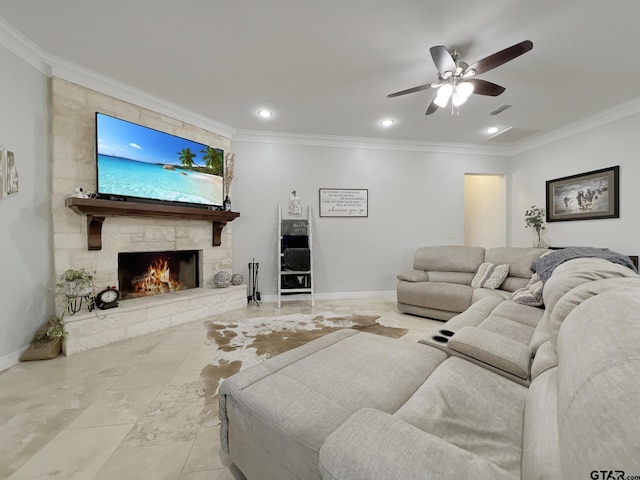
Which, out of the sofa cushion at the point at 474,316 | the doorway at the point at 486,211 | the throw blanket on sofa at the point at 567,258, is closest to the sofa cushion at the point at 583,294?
the sofa cushion at the point at 474,316

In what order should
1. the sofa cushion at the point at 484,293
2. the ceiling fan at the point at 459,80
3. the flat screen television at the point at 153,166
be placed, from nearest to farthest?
the ceiling fan at the point at 459,80
the flat screen television at the point at 153,166
the sofa cushion at the point at 484,293

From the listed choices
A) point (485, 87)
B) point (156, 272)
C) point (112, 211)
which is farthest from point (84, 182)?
point (485, 87)

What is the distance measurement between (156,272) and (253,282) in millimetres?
1304

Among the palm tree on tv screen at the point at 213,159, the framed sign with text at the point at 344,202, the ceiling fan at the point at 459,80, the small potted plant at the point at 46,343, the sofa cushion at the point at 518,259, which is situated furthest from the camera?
the framed sign with text at the point at 344,202

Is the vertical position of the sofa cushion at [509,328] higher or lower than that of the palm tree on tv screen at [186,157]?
lower

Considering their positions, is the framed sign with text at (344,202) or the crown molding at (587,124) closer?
the crown molding at (587,124)

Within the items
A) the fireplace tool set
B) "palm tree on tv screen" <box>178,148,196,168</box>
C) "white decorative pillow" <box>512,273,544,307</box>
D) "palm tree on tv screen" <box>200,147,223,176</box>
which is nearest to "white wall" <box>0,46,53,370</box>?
"palm tree on tv screen" <box>178,148,196,168</box>

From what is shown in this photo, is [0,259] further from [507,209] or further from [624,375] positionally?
[507,209]

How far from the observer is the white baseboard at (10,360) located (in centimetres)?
208

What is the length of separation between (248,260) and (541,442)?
3905 mm

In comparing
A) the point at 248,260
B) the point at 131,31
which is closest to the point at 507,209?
the point at 248,260

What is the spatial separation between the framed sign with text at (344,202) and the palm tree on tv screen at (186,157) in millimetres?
1933

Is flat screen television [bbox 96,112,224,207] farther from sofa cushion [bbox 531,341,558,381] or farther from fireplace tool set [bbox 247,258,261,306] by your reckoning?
sofa cushion [bbox 531,341,558,381]

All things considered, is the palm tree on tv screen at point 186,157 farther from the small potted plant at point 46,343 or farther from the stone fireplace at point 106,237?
the small potted plant at point 46,343
